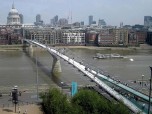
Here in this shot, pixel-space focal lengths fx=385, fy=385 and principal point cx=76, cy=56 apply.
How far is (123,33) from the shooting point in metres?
48.6

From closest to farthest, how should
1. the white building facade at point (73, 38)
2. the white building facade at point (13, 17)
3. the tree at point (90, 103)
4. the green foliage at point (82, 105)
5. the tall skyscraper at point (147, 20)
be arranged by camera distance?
the green foliage at point (82, 105) < the tree at point (90, 103) < the white building facade at point (73, 38) < the white building facade at point (13, 17) < the tall skyscraper at point (147, 20)

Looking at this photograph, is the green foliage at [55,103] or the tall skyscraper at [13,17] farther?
the tall skyscraper at [13,17]

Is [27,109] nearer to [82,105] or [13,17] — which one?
[82,105]

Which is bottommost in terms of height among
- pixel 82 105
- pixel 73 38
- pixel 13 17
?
pixel 82 105

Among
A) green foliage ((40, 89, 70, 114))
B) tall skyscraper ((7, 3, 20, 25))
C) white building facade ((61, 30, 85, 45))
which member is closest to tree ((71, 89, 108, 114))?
green foliage ((40, 89, 70, 114))

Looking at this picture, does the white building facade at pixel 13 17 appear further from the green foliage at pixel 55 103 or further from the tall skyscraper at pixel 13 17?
the green foliage at pixel 55 103

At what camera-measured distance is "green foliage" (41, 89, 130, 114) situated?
8578 mm

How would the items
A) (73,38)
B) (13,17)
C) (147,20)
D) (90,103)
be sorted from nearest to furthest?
1. (90,103)
2. (73,38)
3. (13,17)
4. (147,20)

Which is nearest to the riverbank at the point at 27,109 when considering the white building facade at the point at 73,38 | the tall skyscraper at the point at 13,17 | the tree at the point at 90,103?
the tree at the point at 90,103

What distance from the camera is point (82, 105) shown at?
9.63 m

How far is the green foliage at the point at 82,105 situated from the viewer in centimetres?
858

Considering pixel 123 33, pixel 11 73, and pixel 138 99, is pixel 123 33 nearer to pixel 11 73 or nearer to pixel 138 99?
pixel 11 73

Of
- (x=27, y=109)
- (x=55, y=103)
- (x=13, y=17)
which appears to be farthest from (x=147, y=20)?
(x=55, y=103)

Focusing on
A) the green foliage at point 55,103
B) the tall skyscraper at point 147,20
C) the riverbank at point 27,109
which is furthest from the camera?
the tall skyscraper at point 147,20
